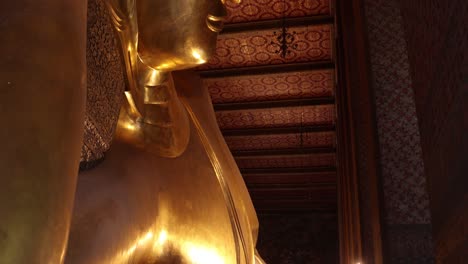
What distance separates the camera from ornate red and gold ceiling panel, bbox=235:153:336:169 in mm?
7133

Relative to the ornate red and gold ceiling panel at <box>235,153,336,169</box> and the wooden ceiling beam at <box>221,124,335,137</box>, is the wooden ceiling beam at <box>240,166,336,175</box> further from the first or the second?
the wooden ceiling beam at <box>221,124,335,137</box>

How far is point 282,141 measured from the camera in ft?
22.0

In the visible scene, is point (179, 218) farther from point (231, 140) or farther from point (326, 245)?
point (326, 245)

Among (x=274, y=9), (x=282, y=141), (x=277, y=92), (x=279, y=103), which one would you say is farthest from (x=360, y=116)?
(x=282, y=141)

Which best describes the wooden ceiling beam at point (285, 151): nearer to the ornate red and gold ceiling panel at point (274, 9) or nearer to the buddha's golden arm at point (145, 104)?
the ornate red and gold ceiling panel at point (274, 9)

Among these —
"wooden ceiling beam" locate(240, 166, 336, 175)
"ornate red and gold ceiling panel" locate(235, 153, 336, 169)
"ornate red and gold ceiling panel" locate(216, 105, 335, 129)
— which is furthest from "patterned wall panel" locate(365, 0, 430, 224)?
"wooden ceiling beam" locate(240, 166, 336, 175)

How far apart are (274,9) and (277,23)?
6.3 inches

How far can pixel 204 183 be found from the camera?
5.37ft

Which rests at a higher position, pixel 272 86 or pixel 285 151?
pixel 272 86

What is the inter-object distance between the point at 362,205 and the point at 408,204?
2.64 ft

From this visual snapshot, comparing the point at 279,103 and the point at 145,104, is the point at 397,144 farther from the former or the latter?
the point at 279,103

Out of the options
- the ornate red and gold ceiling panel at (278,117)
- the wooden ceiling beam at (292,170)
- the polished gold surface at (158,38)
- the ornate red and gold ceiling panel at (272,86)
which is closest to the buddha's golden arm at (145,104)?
the polished gold surface at (158,38)

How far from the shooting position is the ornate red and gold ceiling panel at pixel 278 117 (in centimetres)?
588

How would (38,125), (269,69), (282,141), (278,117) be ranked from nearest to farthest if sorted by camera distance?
(38,125), (269,69), (278,117), (282,141)
